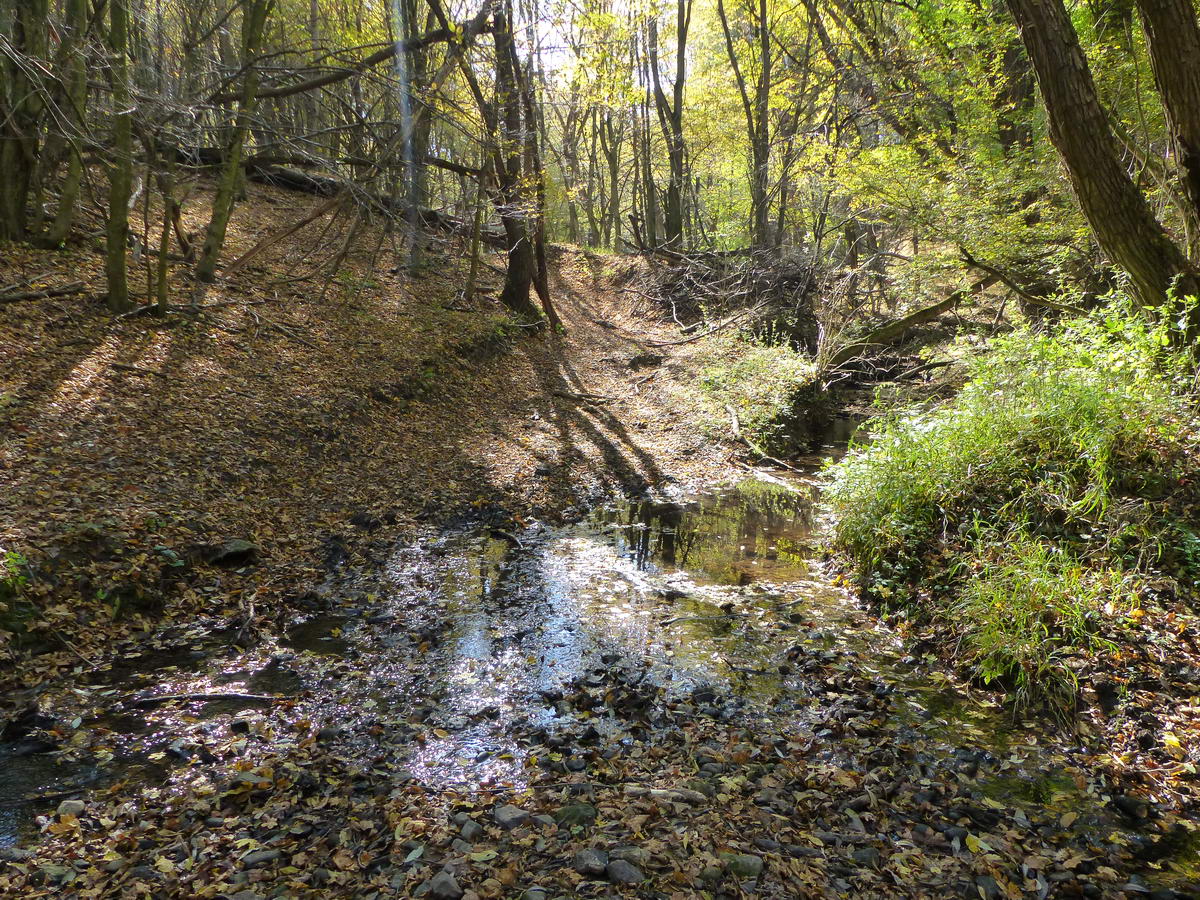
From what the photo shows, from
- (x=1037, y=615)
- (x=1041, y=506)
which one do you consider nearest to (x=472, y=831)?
(x=1037, y=615)

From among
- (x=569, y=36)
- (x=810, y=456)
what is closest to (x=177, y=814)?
(x=810, y=456)

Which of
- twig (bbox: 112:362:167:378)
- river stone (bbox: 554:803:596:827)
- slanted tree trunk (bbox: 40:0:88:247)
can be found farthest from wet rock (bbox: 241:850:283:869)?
twig (bbox: 112:362:167:378)

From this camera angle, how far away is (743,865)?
320 cm

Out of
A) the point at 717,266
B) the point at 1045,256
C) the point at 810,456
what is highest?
the point at 717,266

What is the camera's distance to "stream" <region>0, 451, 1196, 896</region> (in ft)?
12.8

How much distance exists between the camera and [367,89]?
11.9 meters

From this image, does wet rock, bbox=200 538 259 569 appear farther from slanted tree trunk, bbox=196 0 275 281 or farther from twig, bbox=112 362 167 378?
slanted tree trunk, bbox=196 0 275 281

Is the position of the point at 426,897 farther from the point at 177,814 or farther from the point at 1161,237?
the point at 1161,237

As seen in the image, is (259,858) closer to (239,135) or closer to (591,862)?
(591,862)

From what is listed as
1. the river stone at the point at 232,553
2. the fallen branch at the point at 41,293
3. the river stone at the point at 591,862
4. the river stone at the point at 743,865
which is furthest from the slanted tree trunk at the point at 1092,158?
the fallen branch at the point at 41,293

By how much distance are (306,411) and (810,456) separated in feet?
28.6

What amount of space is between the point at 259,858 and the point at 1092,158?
8414mm

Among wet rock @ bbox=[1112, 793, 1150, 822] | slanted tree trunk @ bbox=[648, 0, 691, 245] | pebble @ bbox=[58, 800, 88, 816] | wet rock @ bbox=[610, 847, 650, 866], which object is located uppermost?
slanted tree trunk @ bbox=[648, 0, 691, 245]

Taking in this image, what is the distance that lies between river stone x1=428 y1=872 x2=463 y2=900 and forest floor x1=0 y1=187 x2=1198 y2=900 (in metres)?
0.02
